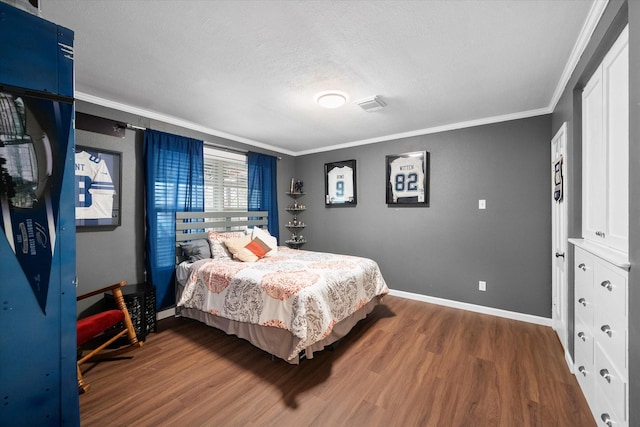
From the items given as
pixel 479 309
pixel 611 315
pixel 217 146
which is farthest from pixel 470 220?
pixel 217 146

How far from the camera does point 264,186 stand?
181 inches

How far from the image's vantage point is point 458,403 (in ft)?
5.96

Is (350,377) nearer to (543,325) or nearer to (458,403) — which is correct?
(458,403)

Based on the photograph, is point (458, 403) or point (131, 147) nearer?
point (458, 403)

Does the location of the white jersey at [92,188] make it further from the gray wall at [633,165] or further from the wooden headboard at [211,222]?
the gray wall at [633,165]

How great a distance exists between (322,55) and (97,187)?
8.68ft

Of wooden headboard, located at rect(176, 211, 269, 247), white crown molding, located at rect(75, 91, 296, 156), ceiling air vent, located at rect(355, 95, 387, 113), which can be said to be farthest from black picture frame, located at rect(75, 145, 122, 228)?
ceiling air vent, located at rect(355, 95, 387, 113)

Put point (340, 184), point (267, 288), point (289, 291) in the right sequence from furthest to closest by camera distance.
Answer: point (340, 184) → point (267, 288) → point (289, 291)

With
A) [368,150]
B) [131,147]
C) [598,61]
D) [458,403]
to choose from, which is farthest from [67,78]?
[368,150]

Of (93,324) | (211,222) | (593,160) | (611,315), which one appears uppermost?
(593,160)

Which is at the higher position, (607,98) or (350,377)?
(607,98)

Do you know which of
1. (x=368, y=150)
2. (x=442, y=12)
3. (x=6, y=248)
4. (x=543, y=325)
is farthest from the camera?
(x=368, y=150)

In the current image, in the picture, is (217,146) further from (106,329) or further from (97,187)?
(106,329)

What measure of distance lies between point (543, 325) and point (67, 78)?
4470 mm
